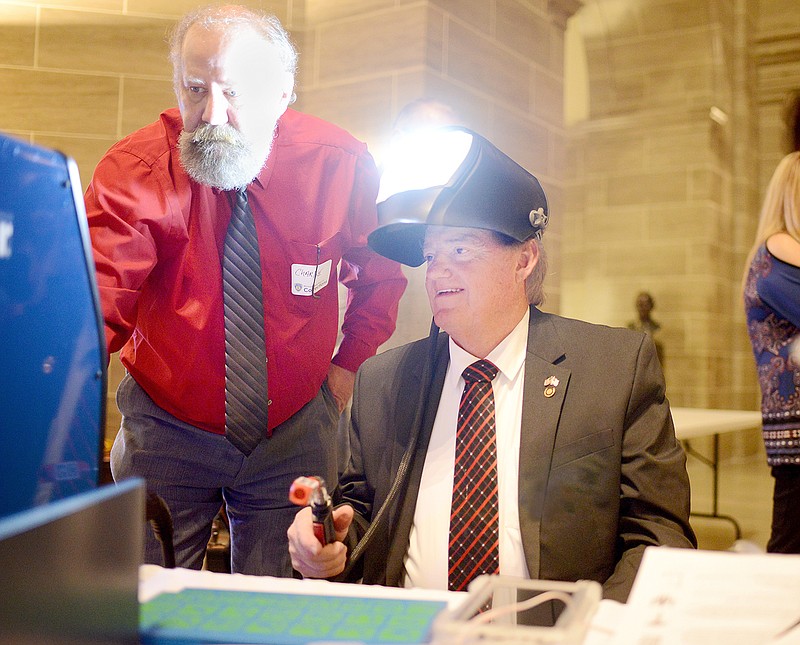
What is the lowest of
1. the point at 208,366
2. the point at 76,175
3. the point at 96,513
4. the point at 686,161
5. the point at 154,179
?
the point at 96,513

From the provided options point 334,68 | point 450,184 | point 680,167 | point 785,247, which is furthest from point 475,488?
point 680,167

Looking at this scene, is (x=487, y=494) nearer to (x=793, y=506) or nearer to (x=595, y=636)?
(x=595, y=636)

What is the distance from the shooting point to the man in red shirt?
7.21 feet

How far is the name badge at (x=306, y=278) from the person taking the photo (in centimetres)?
237

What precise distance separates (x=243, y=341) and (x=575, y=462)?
100cm

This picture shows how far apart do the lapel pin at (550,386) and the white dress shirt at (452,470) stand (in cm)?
6

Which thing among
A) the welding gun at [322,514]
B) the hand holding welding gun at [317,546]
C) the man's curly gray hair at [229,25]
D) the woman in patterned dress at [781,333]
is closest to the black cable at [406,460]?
the hand holding welding gun at [317,546]

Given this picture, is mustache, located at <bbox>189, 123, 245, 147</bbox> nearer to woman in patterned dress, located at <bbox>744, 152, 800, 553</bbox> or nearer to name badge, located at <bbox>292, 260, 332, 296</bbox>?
name badge, located at <bbox>292, 260, 332, 296</bbox>

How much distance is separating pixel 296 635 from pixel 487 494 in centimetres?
83

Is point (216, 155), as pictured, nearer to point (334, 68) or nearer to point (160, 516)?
point (160, 516)

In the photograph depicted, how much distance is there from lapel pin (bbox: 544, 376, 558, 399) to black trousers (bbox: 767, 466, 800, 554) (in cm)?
139

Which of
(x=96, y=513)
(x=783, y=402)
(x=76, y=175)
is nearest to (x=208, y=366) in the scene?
(x=76, y=175)

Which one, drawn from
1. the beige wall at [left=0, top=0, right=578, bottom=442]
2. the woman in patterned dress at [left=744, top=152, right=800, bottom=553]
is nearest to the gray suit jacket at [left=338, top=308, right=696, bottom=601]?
the woman in patterned dress at [left=744, top=152, right=800, bottom=553]

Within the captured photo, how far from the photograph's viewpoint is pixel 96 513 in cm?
73
